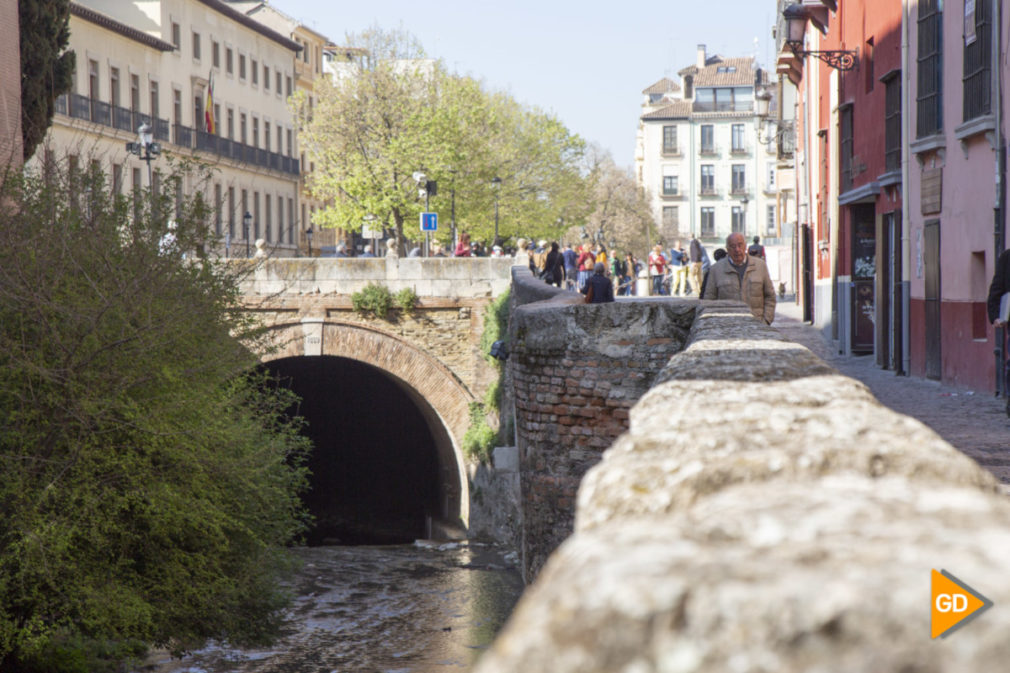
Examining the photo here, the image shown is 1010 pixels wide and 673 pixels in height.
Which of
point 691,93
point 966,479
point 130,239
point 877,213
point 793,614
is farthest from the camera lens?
point 691,93

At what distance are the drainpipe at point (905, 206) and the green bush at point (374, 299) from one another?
12616 millimetres

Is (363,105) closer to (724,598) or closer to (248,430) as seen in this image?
(248,430)

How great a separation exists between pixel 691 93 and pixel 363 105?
5556 cm

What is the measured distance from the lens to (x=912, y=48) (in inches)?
680

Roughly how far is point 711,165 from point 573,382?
8358 centimetres

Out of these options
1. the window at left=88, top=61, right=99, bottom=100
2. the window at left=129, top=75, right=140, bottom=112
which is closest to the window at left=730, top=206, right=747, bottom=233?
the window at left=129, top=75, right=140, bottom=112

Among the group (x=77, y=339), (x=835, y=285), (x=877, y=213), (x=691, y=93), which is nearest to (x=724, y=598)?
(x=77, y=339)

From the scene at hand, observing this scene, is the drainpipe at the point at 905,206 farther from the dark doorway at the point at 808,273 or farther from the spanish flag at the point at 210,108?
the spanish flag at the point at 210,108

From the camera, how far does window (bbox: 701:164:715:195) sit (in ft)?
300

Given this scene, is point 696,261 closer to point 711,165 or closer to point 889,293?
point 889,293

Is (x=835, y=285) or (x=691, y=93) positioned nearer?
(x=835, y=285)

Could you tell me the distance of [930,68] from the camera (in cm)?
1623

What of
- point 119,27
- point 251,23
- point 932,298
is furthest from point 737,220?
point 932,298

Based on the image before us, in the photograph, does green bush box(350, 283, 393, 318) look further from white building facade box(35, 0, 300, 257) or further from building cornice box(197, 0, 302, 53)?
building cornice box(197, 0, 302, 53)
